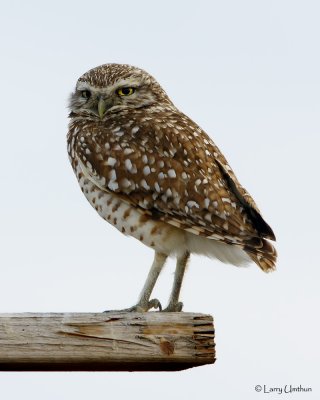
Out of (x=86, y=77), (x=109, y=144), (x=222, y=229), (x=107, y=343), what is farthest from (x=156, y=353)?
(x=86, y=77)

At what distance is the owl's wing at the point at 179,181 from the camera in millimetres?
5645

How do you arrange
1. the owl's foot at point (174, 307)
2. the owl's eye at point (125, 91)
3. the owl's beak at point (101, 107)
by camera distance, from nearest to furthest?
the owl's foot at point (174, 307) < the owl's beak at point (101, 107) < the owl's eye at point (125, 91)

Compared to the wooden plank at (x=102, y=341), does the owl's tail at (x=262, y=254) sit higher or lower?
higher

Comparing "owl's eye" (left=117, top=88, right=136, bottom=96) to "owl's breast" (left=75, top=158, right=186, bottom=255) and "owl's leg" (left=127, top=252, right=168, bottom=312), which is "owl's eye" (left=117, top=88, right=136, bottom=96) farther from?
"owl's leg" (left=127, top=252, right=168, bottom=312)

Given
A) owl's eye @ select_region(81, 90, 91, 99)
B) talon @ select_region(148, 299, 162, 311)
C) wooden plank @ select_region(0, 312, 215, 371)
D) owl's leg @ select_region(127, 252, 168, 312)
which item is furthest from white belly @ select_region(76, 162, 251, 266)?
wooden plank @ select_region(0, 312, 215, 371)

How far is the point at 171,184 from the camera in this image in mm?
5770

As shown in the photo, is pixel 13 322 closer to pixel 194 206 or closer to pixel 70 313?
pixel 70 313

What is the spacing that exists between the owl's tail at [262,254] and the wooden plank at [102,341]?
5.32ft

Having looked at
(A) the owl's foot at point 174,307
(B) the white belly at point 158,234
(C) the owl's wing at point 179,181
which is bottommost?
(A) the owl's foot at point 174,307

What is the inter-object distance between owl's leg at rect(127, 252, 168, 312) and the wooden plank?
5.57 feet

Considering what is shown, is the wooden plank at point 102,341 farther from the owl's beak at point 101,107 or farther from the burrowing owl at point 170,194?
the owl's beak at point 101,107

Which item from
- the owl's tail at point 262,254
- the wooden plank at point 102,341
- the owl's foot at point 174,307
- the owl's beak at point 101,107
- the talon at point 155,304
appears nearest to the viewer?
the wooden plank at point 102,341

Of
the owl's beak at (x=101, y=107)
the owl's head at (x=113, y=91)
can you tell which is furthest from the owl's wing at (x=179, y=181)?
the owl's head at (x=113, y=91)

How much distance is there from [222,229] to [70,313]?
1929 mm
